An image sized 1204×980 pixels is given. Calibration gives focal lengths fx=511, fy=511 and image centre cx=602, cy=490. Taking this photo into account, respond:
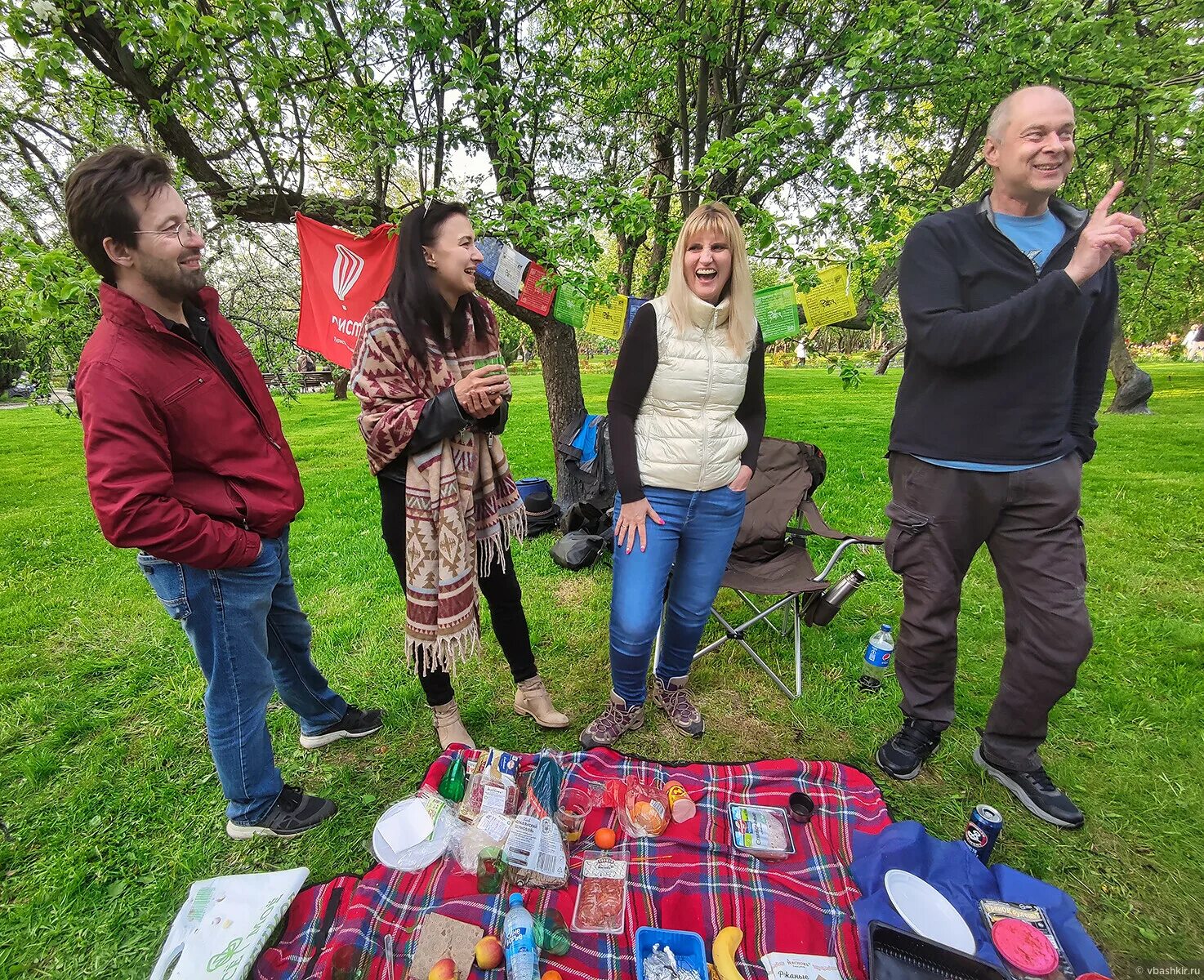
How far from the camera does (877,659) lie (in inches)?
105

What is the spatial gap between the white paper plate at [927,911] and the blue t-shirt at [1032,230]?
80.9 inches

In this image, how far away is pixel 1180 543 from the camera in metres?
4.38

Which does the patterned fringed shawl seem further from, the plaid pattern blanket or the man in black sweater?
the man in black sweater

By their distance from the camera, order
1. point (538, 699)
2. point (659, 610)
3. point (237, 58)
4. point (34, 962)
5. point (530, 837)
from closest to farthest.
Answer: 1. point (34, 962)
2. point (530, 837)
3. point (659, 610)
4. point (538, 699)
5. point (237, 58)

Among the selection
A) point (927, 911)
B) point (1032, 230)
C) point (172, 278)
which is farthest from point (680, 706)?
point (172, 278)

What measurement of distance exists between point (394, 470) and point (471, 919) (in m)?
1.48

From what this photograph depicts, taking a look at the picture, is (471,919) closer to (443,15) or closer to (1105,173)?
(443,15)

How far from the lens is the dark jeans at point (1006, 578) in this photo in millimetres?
1788

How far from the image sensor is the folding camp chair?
2.59m

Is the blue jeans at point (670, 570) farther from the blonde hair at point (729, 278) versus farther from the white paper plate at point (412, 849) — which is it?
the white paper plate at point (412, 849)

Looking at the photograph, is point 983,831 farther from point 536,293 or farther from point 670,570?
point 536,293

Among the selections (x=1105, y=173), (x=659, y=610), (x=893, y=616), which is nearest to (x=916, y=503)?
(x=659, y=610)

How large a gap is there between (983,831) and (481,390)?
220cm

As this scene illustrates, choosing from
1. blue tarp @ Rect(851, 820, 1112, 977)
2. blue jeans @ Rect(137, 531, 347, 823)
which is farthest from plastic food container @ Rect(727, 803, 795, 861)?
blue jeans @ Rect(137, 531, 347, 823)
